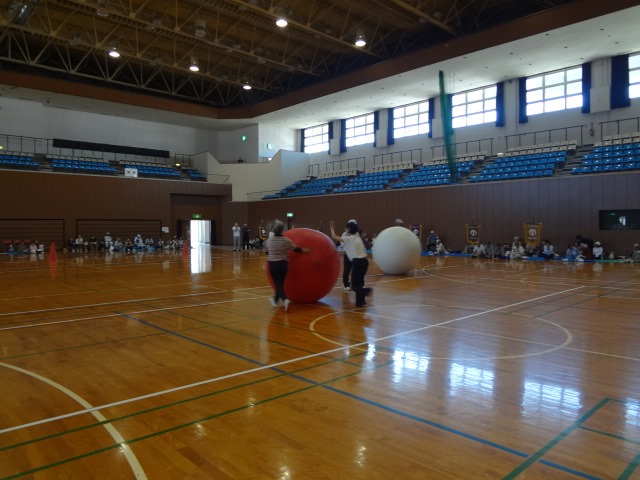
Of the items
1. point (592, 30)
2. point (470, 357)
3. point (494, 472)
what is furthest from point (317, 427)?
point (592, 30)

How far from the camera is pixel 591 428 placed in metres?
3.21

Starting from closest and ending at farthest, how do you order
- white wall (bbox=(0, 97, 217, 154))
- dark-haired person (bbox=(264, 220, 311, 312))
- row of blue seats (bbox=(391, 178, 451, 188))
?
dark-haired person (bbox=(264, 220, 311, 312)), row of blue seats (bbox=(391, 178, 451, 188)), white wall (bbox=(0, 97, 217, 154))

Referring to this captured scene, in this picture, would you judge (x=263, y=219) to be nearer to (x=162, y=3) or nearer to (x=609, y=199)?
(x=162, y=3)

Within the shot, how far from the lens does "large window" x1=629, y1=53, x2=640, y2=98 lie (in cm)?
2138

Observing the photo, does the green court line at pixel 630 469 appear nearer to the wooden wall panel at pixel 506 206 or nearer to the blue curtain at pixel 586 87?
the wooden wall panel at pixel 506 206

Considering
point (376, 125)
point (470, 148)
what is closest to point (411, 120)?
point (376, 125)

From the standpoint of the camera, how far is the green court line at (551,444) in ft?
8.61

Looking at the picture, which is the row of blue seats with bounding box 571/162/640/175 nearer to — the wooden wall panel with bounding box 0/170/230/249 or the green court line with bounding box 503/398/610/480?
the green court line with bounding box 503/398/610/480

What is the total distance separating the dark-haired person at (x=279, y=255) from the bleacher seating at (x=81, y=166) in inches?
1025

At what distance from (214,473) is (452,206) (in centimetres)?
2286

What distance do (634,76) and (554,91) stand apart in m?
3.60

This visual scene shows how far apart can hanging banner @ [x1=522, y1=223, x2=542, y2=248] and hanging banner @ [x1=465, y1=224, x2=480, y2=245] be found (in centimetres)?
247

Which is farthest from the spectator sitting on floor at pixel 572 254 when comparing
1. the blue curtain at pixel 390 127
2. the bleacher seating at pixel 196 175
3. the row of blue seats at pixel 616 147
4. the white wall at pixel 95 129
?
the white wall at pixel 95 129

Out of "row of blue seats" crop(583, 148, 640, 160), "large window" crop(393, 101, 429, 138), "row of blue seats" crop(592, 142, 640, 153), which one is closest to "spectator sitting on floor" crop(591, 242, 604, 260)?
"row of blue seats" crop(583, 148, 640, 160)
